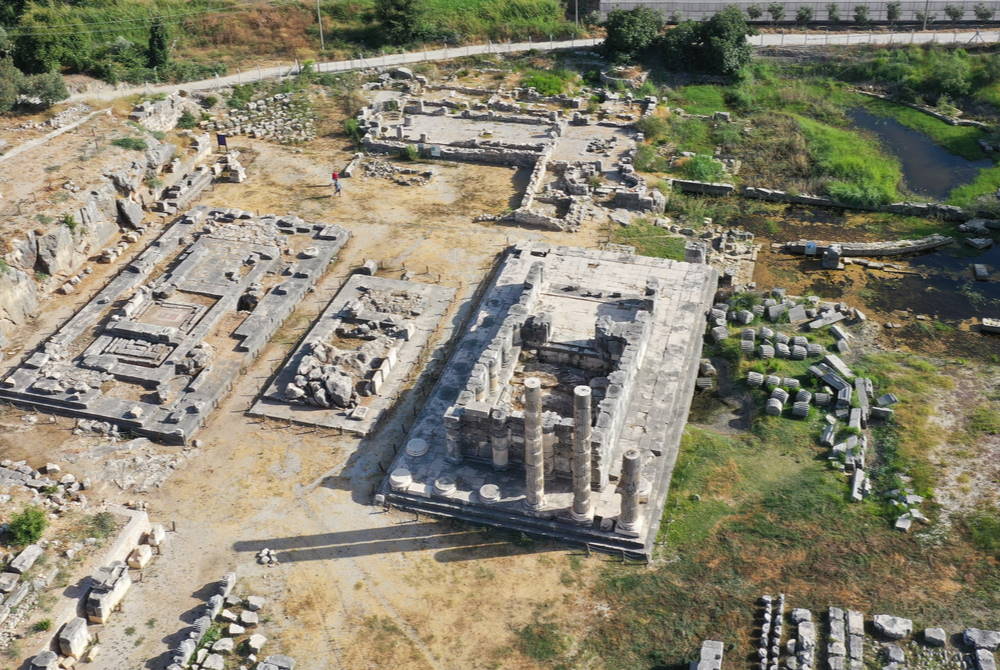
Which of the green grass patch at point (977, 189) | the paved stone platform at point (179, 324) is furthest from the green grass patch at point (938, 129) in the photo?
the paved stone platform at point (179, 324)

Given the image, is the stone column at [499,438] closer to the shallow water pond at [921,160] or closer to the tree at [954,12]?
the shallow water pond at [921,160]

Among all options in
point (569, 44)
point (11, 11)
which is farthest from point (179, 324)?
point (569, 44)

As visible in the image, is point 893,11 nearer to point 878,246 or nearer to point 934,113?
point 934,113

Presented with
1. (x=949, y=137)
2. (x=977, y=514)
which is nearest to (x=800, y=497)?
(x=977, y=514)

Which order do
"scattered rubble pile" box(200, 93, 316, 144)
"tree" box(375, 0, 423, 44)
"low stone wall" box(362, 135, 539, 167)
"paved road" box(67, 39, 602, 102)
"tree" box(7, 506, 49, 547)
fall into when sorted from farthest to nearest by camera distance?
1. "tree" box(375, 0, 423, 44)
2. "paved road" box(67, 39, 602, 102)
3. "scattered rubble pile" box(200, 93, 316, 144)
4. "low stone wall" box(362, 135, 539, 167)
5. "tree" box(7, 506, 49, 547)

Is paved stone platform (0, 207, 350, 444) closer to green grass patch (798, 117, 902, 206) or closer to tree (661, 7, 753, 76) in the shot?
green grass patch (798, 117, 902, 206)

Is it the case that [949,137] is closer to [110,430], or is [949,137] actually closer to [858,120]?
[858,120]

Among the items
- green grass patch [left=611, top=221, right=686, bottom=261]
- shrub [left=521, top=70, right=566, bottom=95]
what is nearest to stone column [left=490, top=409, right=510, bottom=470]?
green grass patch [left=611, top=221, right=686, bottom=261]
